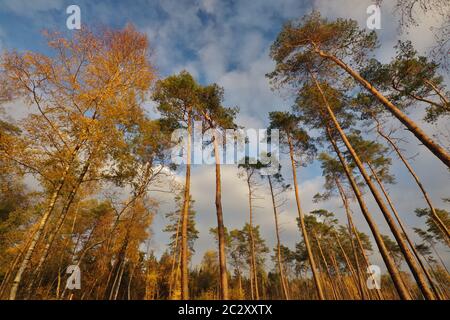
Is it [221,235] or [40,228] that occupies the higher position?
[221,235]

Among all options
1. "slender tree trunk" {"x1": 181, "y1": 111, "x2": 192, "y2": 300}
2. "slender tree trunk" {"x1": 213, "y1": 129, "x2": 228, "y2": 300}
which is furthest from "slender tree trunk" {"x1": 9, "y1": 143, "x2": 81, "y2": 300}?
"slender tree trunk" {"x1": 213, "y1": 129, "x2": 228, "y2": 300}

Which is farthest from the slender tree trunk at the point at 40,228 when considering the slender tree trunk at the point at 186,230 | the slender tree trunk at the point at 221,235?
the slender tree trunk at the point at 221,235

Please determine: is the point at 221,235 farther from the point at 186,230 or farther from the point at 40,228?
the point at 40,228

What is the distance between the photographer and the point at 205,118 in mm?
12688

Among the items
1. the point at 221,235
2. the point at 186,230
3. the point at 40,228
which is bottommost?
the point at 40,228

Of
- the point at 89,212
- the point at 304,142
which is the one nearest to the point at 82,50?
the point at 304,142

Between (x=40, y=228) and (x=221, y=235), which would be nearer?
(x=40, y=228)

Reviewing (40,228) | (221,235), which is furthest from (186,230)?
(40,228)
